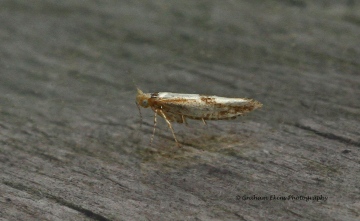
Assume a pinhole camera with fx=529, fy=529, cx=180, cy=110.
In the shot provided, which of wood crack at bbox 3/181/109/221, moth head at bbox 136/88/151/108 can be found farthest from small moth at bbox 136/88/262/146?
wood crack at bbox 3/181/109/221

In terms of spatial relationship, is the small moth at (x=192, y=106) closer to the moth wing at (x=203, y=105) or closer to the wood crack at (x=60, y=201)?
the moth wing at (x=203, y=105)

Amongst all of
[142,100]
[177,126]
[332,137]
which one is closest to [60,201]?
[177,126]

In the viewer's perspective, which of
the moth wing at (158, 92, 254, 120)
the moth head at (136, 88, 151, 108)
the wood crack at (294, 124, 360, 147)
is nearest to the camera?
the wood crack at (294, 124, 360, 147)

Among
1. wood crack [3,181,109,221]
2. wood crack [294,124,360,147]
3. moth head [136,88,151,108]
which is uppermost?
wood crack [294,124,360,147]

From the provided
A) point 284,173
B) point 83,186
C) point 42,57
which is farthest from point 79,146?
point 42,57

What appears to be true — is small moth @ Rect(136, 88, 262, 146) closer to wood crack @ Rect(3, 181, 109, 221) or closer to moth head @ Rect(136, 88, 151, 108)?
moth head @ Rect(136, 88, 151, 108)

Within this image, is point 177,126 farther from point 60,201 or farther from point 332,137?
point 60,201
